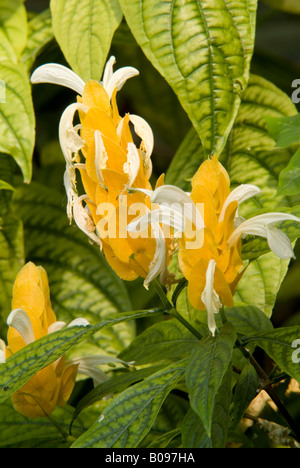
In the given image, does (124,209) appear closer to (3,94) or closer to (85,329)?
(85,329)

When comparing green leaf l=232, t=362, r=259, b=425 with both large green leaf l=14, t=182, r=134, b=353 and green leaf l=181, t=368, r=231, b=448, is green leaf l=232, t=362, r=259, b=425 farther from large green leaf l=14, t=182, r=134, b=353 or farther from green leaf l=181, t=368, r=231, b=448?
large green leaf l=14, t=182, r=134, b=353

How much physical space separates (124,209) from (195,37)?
0.23 meters

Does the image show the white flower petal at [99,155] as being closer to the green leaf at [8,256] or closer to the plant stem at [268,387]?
the plant stem at [268,387]

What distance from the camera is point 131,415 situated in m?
0.38

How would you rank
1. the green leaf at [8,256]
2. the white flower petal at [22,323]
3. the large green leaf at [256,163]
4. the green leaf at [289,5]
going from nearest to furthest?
1. the white flower petal at [22,323]
2. the large green leaf at [256,163]
3. the green leaf at [8,256]
4. the green leaf at [289,5]

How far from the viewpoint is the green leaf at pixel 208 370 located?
1.11ft

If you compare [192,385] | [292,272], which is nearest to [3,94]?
[192,385]

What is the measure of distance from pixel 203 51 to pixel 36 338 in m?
0.31

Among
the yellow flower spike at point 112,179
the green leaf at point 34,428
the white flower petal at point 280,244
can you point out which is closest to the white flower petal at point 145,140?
the yellow flower spike at point 112,179

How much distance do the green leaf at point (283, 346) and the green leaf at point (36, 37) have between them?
1.51 feet

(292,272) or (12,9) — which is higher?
(12,9)

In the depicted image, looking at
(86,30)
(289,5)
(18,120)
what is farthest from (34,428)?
(289,5)

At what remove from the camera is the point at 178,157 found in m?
0.68

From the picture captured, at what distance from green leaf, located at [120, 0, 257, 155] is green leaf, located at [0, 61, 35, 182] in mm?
140
